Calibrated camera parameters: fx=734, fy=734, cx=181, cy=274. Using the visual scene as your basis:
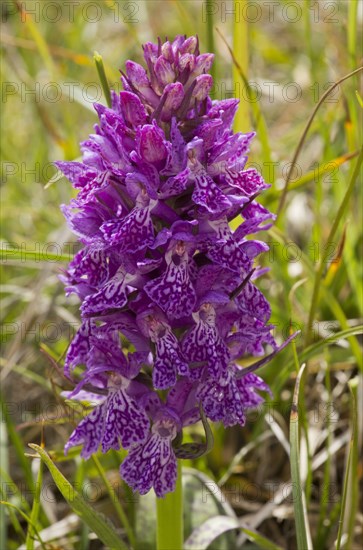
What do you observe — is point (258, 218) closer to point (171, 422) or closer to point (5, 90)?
point (171, 422)

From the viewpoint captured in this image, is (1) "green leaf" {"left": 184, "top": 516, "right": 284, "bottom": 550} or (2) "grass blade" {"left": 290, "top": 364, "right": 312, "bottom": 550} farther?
(1) "green leaf" {"left": 184, "top": 516, "right": 284, "bottom": 550}

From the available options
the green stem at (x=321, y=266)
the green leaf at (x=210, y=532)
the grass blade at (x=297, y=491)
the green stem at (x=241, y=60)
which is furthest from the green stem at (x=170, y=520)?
the green stem at (x=241, y=60)

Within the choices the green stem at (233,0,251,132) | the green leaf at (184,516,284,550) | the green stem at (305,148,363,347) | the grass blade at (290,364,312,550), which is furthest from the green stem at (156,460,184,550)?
the green stem at (233,0,251,132)

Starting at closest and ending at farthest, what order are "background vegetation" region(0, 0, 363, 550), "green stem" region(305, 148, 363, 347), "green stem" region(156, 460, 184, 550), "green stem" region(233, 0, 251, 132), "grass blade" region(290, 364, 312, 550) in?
"grass blade" region(290, 364, 312, 550), "green stem" region(156, 460, 184, 550), "green stem" region(305, 148, 363, 347), "background vegetation" region(0, 0, 363, 550), "green stem" region(233, 0, 251, 132)

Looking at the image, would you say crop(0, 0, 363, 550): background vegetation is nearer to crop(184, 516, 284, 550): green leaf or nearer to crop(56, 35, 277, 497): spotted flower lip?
crop(184, 516, 284, 550): green leaf

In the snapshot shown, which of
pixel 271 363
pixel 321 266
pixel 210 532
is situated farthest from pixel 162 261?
pixel 271 363

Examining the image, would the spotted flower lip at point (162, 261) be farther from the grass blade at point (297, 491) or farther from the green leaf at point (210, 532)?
the green leaf at point (210, 532)

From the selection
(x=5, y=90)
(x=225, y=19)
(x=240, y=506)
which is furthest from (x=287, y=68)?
(x=240, y=506)
